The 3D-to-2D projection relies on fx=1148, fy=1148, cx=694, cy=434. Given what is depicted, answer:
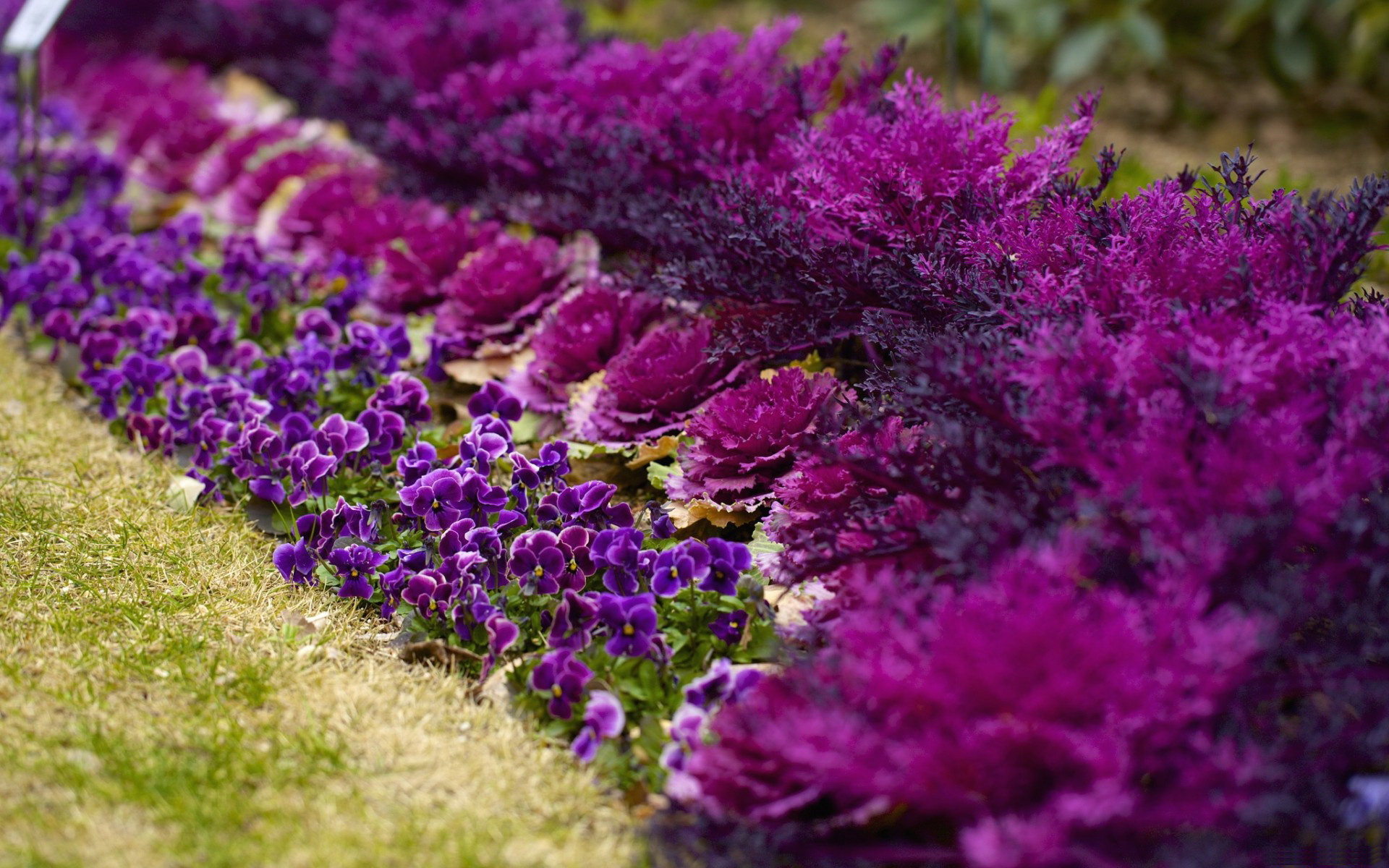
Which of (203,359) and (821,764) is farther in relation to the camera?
(203,359)

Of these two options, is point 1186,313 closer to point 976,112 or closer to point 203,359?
point 976,112

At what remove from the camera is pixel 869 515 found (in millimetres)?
1756

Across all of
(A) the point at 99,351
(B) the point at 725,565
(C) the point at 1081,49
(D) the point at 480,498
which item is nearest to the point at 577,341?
(D) the point at 480,498

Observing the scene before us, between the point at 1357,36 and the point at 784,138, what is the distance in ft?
11.2

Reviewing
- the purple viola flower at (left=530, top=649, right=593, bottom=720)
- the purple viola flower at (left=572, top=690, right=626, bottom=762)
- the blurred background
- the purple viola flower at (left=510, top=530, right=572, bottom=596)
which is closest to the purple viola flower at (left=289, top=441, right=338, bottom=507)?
the purple viola flower at (left=510, top=530, right=572, bottom=596)

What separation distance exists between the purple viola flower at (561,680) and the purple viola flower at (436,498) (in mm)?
439

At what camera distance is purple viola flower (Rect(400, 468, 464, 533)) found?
2.13 metres

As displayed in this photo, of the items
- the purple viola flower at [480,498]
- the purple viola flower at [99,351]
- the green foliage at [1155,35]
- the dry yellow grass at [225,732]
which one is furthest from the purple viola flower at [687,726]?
the green foliage at [1155,35]

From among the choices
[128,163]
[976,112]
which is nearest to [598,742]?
[976,112]

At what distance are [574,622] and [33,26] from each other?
9.26ft

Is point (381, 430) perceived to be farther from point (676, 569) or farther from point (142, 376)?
point (676, 569)

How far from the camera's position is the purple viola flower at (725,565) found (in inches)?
73.5

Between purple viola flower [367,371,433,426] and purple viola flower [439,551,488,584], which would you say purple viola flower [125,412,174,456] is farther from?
purple viola flower [439,551,488,584]

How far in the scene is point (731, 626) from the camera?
74.5 inches
